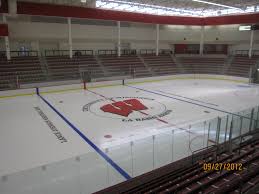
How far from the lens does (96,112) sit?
35.5 ft

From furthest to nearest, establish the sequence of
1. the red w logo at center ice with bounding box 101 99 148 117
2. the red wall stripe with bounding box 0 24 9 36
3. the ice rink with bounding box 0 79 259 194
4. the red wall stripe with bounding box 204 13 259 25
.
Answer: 1. the red wall stripe with bounding box 204 13 259 25
2. the red wall stripe with bounding box 0 24 9 36
3. the red w logo at center ice with bounding box 101 99 148 117
4. the ice rink with bounding box 0 79 259 194

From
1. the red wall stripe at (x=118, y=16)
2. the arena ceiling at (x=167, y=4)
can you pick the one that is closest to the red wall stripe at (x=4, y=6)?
the red wall stripe at (x=118, y=16)

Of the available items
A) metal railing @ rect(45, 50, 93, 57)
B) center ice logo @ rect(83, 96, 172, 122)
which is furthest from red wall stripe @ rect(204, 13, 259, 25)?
center ice logo @ rect(83, 96, 172, 122)

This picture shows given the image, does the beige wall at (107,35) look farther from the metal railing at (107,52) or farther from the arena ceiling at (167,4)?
the arena ceiling at (167,4)

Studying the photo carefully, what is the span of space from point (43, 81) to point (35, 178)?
1322 cm

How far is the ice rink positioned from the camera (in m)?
4.75

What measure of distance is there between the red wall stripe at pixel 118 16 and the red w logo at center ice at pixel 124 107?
10562 millimetres

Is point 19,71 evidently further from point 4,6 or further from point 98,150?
point 98,150

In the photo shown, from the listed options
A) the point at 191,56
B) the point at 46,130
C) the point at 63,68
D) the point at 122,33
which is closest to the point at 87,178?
the point at 46,130

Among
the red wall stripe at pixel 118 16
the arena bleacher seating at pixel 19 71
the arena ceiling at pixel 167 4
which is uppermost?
the arena ceiling at pixel 167 4

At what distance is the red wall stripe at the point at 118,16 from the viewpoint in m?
17.1

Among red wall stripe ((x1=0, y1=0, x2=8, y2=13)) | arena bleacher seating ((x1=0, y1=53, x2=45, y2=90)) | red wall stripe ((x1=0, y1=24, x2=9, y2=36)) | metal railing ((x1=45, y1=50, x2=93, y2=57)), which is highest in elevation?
red wall stripe ((x1=0, y1=0, x2=8, y2=13))

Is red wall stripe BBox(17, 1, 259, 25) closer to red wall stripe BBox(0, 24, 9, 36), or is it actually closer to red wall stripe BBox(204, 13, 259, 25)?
red wall stripe BBox(204, 13, 259, 25)

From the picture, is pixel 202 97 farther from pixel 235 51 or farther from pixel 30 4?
pixel 235 51
